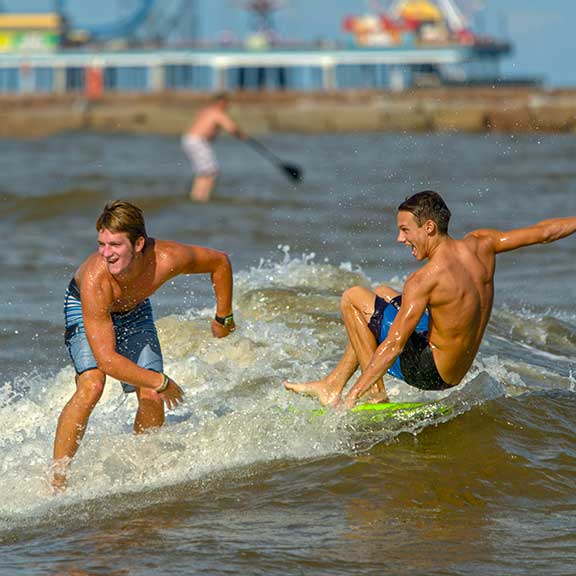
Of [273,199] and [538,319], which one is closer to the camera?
[538,319]

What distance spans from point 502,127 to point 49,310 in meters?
43.7

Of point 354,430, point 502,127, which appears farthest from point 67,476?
point 502,127

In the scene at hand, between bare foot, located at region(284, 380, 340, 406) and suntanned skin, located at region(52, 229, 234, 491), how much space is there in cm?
87

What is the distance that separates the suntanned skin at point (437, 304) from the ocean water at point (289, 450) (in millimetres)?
348

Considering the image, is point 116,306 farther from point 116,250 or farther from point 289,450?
point 289,450

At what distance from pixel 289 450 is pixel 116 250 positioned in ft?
5.41

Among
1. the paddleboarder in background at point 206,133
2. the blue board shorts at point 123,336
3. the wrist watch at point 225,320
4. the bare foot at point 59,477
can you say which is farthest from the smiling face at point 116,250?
the paddleboarder in background at point 206,133

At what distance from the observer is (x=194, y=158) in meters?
21.3

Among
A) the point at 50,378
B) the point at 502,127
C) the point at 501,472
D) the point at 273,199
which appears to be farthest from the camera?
the point at 502,127

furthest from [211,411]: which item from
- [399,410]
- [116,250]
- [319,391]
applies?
[116,250]

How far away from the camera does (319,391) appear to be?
6.96 metres

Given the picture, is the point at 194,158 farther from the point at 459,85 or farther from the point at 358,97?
the point at 459,85

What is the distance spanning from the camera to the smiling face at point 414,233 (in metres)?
6.34

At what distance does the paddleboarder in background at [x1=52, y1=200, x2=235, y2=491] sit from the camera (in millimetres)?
5984
